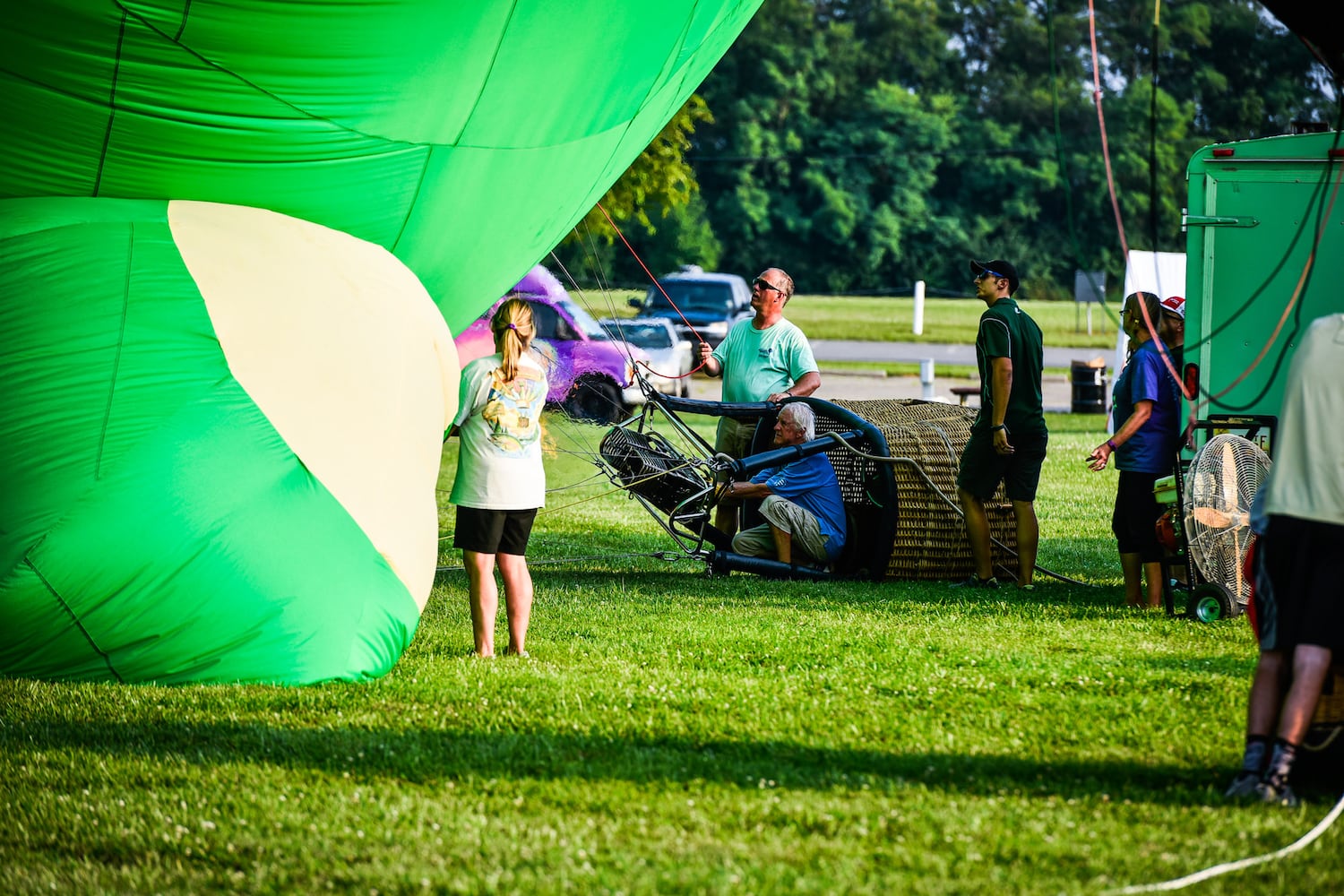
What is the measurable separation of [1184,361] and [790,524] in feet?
7.78

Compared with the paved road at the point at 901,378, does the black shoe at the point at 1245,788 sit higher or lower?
higher

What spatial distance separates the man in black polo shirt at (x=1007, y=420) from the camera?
321 inches

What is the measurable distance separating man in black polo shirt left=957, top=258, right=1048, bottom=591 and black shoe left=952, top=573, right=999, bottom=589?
1.6 inches

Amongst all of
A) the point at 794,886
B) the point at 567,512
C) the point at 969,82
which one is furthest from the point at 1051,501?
the point at 969,82

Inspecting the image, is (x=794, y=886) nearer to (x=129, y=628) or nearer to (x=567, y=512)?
(x=129, y=628)

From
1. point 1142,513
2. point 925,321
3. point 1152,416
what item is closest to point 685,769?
point 1142,513

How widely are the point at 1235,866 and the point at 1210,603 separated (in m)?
3.77

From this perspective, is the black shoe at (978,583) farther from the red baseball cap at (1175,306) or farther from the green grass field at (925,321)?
the green grass field at (925,321)

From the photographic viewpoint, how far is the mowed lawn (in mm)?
3887

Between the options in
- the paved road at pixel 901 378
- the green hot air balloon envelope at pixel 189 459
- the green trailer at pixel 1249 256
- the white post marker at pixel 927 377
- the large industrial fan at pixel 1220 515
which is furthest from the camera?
the paved road at pixel 901 378

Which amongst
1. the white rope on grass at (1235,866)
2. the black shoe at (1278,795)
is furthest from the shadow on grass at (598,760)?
the white rope on grass at (1235,866)

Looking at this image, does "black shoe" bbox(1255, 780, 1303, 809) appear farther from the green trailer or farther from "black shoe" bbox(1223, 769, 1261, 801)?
the green trailer

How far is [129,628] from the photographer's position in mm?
5625

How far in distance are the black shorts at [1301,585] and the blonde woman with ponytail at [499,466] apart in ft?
9.88
